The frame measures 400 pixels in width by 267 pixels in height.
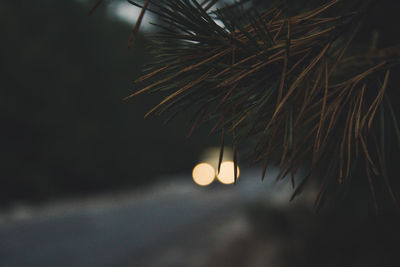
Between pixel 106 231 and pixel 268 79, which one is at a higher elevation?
pixel 268 79

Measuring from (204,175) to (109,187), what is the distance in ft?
12.6

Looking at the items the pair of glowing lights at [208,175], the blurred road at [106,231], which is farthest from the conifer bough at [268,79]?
the pair of glowing lights at [208,175]

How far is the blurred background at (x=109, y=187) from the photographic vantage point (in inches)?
139

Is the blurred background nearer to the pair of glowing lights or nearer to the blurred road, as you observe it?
the blurred road

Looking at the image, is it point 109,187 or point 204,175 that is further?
point 204,175

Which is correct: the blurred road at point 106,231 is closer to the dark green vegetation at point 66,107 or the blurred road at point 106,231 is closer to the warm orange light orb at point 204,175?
the dark green vegetation at point 66,107

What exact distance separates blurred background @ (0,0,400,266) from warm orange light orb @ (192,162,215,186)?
0.16 m

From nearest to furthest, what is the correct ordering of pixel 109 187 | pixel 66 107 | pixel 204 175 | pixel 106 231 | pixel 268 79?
pixel 268 79 < pixel 106 231 < pixel 66 107 < pixel 109 187 < pixel 204 175

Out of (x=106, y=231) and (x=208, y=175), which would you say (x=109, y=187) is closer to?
(x=208, y=175)

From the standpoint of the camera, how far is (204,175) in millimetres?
14547

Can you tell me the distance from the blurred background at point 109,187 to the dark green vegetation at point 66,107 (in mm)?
37

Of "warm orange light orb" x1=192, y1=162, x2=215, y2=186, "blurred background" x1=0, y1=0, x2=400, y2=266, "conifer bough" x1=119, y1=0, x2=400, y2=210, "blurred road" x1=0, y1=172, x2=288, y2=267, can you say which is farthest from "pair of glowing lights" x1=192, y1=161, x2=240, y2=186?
"conifer bough" x1=119, y1=0, x2=400, y2=210

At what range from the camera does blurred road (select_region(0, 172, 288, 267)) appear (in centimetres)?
472

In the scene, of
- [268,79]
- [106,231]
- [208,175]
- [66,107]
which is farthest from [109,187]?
[268,79]
